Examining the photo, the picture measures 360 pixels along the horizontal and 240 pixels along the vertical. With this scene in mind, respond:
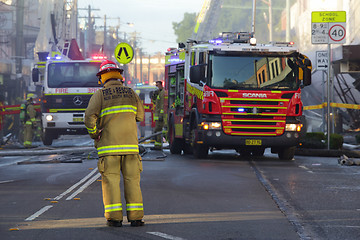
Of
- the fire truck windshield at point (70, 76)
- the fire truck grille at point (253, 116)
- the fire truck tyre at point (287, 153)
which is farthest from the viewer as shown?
the fire truck windshield at point (70, 76)

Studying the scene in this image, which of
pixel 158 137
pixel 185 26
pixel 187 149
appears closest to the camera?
pixel 187 149

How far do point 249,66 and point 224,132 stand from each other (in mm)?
1650

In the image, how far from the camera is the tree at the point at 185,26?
11631 cm

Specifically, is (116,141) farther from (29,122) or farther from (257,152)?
(29,122)

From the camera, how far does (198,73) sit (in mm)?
17000

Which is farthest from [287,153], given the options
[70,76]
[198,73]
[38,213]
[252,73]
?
[38,213]

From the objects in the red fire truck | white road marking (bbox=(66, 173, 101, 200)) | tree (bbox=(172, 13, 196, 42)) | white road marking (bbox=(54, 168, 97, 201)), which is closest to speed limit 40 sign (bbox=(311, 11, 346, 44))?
the red fire truck

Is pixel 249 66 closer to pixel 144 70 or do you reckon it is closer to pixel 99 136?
pixel 99 136

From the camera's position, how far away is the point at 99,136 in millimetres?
8133

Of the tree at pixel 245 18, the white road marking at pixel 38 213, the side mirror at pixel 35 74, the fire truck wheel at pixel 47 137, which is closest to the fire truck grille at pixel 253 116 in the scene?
the white road marking at pixel 38 213

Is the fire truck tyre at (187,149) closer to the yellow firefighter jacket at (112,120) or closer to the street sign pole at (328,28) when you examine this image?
the street sign pole at (328,28)

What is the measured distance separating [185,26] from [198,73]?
10211cm

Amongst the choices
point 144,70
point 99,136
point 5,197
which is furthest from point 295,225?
point 144,70

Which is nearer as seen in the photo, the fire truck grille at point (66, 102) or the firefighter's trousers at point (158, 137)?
the firefighter's trousers at point (158, 137)
